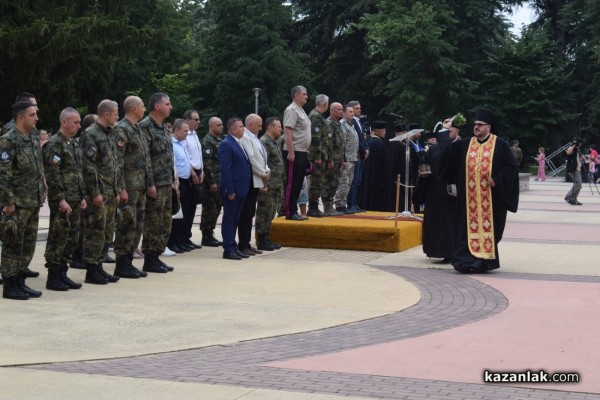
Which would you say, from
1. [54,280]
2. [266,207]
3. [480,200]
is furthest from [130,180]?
[480,200]

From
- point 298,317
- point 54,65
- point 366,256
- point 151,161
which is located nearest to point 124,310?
point 298,317

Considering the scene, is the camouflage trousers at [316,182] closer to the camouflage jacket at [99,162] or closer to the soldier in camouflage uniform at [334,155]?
the soldier in camouflage uniform at [334,155]

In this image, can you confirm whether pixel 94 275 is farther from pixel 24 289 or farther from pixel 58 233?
pixel 24 289

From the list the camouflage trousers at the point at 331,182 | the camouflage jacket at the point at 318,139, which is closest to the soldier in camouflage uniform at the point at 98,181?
the camouflage jacket at the point at 318,139

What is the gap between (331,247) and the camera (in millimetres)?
15484

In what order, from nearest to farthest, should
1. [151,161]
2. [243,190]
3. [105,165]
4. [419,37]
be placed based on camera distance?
[105,165], [151,161], [243,190], [419,37]

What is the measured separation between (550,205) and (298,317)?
799 inches

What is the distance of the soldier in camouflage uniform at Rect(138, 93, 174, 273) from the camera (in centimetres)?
1237

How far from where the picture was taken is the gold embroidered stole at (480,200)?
43.0 ft

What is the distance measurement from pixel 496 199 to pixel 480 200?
19 centimetres

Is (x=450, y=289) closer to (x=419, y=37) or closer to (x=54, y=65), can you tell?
(x=54, y=65)

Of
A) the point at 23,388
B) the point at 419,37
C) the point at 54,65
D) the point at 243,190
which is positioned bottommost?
the point at 23,388

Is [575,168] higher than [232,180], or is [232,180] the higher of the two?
[575,168]

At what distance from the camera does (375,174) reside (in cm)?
2034
